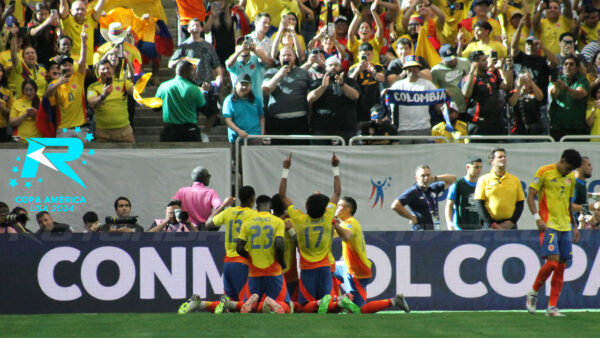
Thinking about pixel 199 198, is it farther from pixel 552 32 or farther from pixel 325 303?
pixel 552 32

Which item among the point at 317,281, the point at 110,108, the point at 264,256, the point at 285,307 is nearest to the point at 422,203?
the point at 317,281

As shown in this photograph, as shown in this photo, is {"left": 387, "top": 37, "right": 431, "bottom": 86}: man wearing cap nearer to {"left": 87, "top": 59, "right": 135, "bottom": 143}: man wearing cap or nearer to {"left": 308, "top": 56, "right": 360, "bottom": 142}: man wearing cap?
{"left": 308, "top": 56, "right": 360, "bottom": 142}: man wearing cap

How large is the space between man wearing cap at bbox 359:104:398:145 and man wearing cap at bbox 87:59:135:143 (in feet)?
12.7

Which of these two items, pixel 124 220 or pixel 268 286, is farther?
pixel 124 220

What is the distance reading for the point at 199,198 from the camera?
13977 mm

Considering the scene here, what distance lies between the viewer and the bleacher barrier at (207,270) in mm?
13578

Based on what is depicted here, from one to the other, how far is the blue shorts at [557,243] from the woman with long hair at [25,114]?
8.07 metres

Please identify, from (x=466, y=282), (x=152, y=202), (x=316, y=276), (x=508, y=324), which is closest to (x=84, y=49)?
(x=152, y=202)

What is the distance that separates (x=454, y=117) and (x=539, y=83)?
6.93 ft

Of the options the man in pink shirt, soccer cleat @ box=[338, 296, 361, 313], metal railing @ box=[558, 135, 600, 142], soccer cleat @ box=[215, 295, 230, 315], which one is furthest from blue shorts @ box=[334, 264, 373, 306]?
metal railing @ box=[558, 135, 600, 142]

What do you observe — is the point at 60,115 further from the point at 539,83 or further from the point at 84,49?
the point at 539,83

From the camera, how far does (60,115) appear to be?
15516mm

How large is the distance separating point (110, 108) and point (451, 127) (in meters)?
5.46

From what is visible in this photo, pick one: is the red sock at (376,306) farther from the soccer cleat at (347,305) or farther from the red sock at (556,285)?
the red sock at (556,285)
